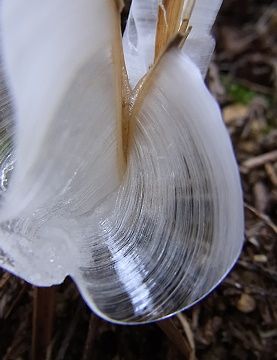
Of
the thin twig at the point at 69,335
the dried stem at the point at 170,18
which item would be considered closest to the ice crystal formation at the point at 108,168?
the dried stem at the point at 170,18

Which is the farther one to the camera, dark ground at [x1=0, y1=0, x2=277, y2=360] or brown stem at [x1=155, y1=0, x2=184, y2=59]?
dark ground at [x1=0, y1=0, x2=277, y2=360]

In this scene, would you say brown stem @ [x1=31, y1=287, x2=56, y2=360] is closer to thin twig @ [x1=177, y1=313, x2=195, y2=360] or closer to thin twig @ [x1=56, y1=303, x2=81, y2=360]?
thin twig @ [x1=56, y1=303, x2=81, y2=360]

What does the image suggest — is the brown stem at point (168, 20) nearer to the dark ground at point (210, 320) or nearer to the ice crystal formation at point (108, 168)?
the ice crystal formation at point (108, 168)

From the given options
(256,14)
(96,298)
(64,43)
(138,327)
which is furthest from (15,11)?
(256,14)

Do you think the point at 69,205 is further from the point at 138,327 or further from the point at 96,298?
the point at 138,327

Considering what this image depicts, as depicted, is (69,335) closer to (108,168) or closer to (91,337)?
(91,337)

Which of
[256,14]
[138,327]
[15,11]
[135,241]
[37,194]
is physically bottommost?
[256,14]

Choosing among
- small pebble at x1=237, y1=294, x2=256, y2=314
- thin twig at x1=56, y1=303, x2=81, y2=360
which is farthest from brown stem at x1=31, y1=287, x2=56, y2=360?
small pebble at x1=237, y1=294, x2=256, y2=314
